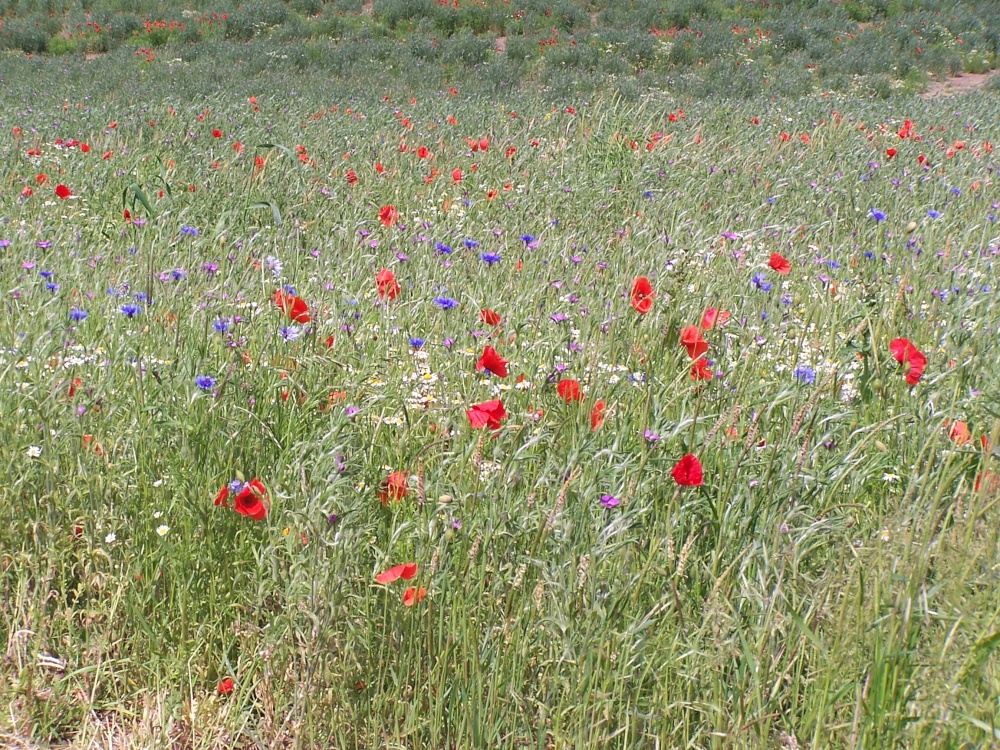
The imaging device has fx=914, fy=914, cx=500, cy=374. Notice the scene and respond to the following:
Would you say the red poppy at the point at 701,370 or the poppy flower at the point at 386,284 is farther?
the poppy flower at the point at 386,284

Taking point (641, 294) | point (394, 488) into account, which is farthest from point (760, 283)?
point (394, 488)

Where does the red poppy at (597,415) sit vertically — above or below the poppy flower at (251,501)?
above

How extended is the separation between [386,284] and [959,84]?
712 inches

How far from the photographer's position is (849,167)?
219 inches

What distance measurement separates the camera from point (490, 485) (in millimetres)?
1554

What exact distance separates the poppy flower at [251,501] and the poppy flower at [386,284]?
96cm

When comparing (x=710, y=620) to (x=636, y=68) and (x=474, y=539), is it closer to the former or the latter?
(x=474, y=539)

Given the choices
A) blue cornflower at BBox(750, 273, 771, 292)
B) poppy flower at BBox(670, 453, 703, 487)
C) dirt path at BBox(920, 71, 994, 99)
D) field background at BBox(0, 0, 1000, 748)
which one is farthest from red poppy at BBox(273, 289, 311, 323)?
dirt path at BBox(920, 71, 994, 99)

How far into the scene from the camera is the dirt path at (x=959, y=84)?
16000 millimetres

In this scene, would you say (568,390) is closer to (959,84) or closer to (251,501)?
(251,501)

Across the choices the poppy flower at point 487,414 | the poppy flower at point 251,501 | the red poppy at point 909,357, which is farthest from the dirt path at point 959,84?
the poppy flower at point 251,501

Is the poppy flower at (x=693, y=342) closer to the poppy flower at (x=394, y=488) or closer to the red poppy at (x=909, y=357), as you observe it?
the red poppy at (x=909, y=357)

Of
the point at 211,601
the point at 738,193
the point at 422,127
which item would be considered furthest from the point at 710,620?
the point at 422,127

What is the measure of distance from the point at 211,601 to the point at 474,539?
0.53m
